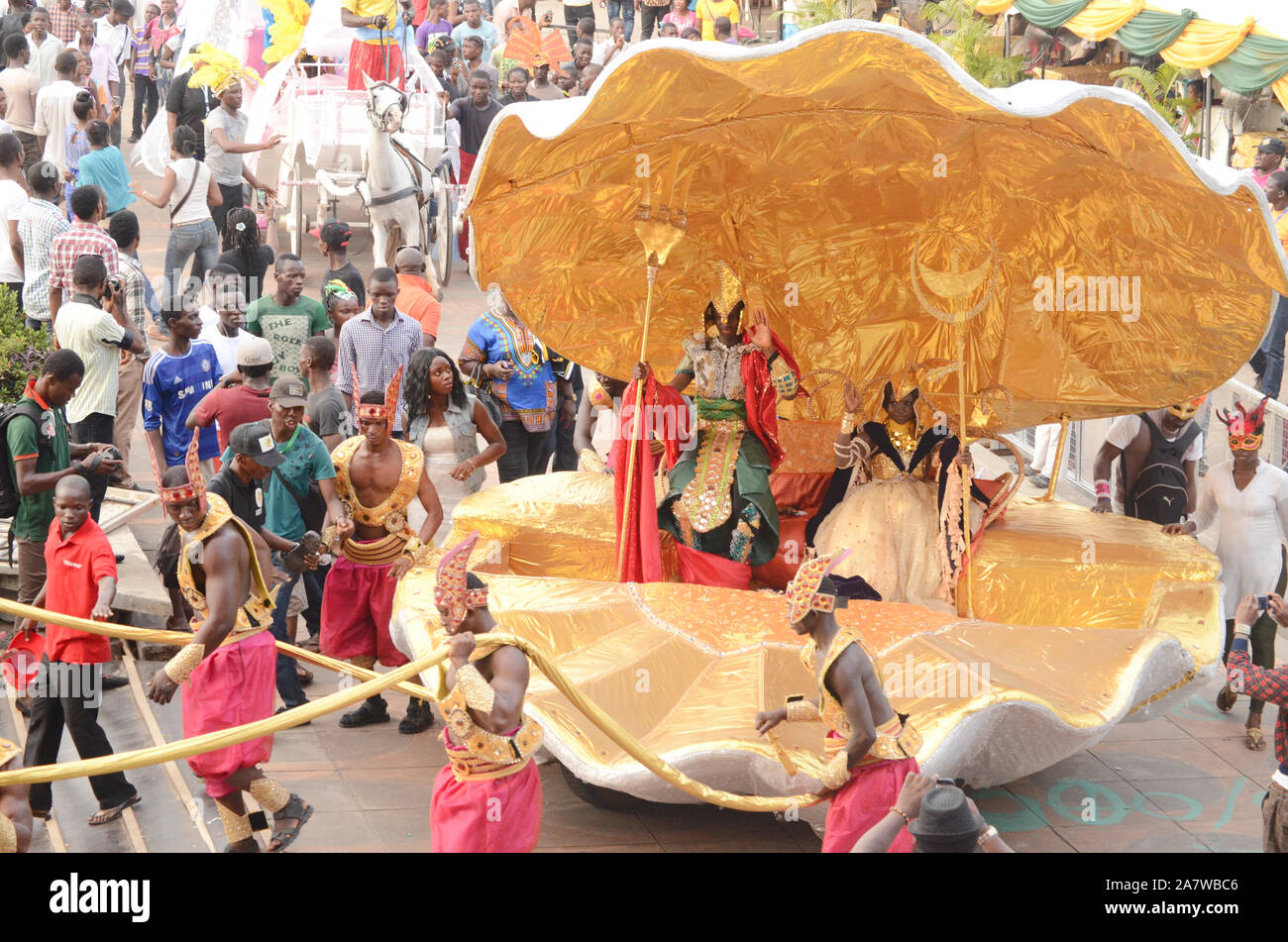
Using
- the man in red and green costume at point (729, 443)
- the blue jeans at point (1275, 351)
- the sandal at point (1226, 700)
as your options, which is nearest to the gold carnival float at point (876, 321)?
the man in red and green costume at point (729, 443)

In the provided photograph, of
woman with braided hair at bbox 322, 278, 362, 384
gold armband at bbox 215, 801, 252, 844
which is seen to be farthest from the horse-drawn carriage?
gold armband at bbox 215, 801, 252, 844

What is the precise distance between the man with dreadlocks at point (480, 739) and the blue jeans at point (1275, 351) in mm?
8506

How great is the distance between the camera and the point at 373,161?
578 inches

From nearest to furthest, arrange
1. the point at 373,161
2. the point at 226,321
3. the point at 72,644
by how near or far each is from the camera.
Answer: the point at 72,644 < the point at 226,321 < the point at 373,161

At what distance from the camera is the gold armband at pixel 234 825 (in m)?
6.32

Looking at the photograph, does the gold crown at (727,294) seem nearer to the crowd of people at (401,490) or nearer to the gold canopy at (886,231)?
the crowd of people at (401,490)

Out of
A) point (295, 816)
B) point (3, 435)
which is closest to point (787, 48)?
point (295, 816)

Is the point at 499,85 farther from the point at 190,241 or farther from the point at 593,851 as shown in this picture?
the point at 593,851

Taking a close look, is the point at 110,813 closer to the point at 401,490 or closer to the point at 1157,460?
the point at 401,490

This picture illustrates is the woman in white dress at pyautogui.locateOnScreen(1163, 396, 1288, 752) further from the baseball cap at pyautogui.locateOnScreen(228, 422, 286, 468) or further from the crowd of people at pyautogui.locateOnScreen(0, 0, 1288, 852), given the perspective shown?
the baseball cap at pyautogui.locateOnScreen(228, 422, 286, 468)

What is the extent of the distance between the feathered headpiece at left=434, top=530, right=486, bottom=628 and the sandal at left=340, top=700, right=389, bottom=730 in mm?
2717

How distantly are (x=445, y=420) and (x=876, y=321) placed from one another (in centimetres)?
263

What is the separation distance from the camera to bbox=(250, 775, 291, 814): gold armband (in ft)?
20.5

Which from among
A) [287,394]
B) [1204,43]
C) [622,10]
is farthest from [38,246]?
[622,10]
